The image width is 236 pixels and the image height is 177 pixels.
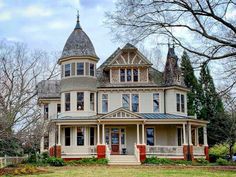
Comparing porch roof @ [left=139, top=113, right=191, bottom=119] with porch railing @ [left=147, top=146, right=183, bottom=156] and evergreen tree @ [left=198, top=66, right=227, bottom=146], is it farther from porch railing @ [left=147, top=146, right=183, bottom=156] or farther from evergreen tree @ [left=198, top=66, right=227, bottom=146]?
evergreen tree @ [left=198, top=66, right=227, bottom=146]

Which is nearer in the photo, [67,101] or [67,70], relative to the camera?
Result: [67,101]

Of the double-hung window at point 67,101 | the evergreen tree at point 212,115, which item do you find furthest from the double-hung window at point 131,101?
the evergreen tree at point 212,115

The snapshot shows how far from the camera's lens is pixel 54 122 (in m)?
36.1

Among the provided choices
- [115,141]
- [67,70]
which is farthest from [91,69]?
[115,141]

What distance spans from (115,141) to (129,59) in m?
7.79

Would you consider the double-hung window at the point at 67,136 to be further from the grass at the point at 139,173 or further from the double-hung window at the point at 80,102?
the grass at the point at 139,173

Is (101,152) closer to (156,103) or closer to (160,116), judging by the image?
(160,116)

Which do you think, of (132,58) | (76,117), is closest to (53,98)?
(76,117)

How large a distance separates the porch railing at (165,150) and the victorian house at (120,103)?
0.09 meters

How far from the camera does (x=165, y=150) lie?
35875 millimetres

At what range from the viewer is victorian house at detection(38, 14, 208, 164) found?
36.5 m

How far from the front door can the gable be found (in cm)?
624

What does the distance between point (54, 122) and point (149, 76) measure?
33.2 ft

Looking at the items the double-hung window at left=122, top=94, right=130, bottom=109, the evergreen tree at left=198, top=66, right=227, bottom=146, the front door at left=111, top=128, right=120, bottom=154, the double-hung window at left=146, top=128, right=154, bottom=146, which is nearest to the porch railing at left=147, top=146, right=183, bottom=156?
the double-hung window at left=146, top=128, right=154, bottom=146
